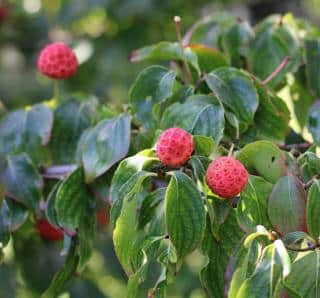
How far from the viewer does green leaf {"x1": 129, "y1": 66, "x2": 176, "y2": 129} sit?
56.2 inches

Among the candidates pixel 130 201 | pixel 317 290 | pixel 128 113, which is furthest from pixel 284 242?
pixel 128 113

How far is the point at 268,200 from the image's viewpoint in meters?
1.19

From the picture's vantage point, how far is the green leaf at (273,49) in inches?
62.8

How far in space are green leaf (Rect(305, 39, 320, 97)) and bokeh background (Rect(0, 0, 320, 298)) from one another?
978 millimetres

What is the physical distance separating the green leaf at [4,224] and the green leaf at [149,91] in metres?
0.26

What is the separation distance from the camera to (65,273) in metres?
1.47

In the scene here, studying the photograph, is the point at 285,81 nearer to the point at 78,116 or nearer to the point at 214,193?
the point at 78,116

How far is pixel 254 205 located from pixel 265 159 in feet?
0.24

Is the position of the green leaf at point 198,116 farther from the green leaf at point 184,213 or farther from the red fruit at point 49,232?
the red fruit at point 49,232

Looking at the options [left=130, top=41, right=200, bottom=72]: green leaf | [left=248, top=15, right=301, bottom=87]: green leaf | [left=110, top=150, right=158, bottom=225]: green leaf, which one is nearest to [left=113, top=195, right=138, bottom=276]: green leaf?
[left=110, top=150, right=158, bottom=225]: green leaf

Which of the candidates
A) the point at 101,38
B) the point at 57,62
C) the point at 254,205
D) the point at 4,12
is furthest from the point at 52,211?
the point at 4,12

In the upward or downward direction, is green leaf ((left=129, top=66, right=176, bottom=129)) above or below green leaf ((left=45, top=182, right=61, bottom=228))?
above

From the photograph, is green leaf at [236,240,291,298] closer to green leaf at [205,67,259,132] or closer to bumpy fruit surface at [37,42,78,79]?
green leaf at [205,67,259,132]

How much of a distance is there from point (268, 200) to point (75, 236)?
15.7 inches
